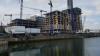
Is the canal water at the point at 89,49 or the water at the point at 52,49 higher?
the water at the point at 52,49

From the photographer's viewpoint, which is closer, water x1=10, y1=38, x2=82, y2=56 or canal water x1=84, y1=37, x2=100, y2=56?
water x1=10, y1=38, x2=82, y2=56

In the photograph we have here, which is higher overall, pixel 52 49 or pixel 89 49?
pixel 52 49

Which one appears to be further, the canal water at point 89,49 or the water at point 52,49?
the canal water at point 89,49

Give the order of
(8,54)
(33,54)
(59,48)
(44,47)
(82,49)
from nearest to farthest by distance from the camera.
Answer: (8,54) < (33,54) < (44,47) < (59,48) < (82,49)

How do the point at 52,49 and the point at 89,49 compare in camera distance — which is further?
the point at 89,49

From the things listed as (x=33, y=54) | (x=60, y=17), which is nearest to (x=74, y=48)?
(x=33, y=54)

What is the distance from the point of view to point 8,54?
11281 millimetres

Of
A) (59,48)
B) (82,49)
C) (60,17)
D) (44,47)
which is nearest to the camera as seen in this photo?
(44,47)

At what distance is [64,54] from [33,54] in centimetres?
523

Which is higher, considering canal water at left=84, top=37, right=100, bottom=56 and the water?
the water

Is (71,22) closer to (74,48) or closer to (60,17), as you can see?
(60,17)

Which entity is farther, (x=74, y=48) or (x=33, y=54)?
(x=74, y=48)

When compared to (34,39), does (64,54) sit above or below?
below

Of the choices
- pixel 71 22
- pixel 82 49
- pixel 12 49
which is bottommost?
pixel 82 49
